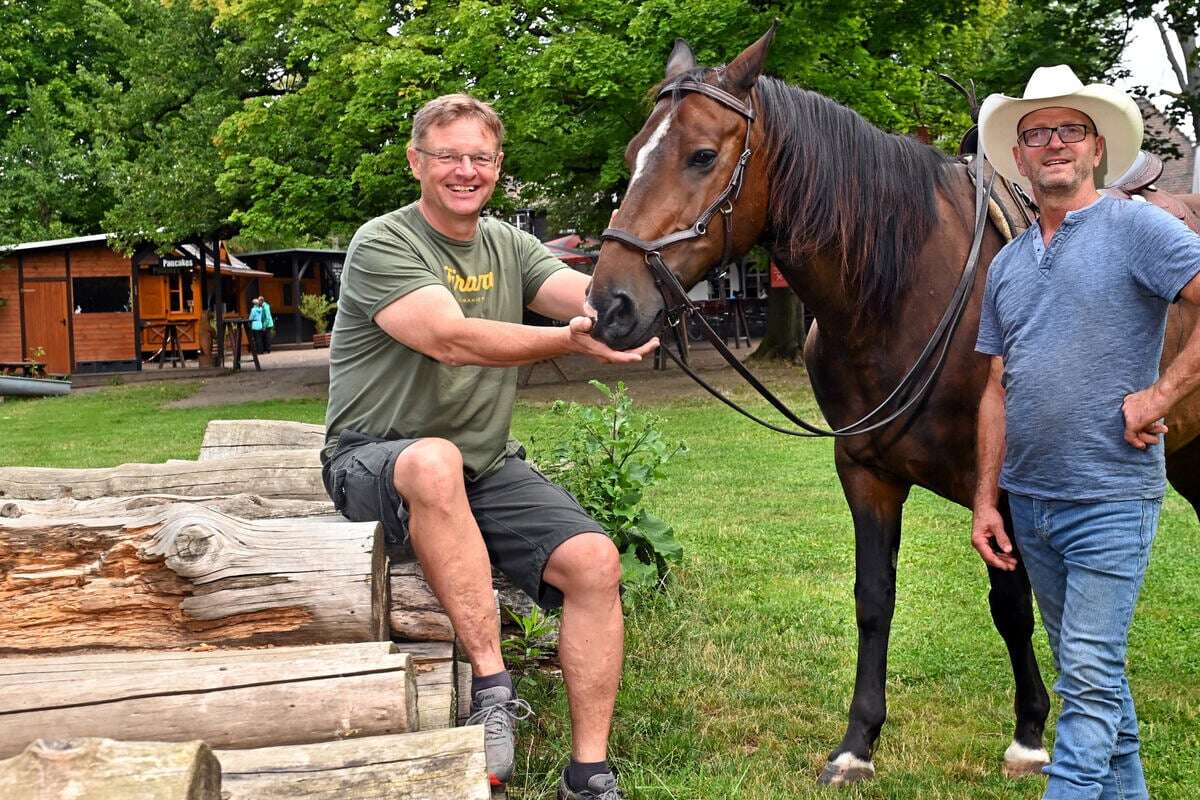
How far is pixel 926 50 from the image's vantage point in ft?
61.3

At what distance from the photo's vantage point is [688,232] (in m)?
3.45

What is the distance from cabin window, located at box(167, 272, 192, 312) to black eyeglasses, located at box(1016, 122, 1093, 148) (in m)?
31.8

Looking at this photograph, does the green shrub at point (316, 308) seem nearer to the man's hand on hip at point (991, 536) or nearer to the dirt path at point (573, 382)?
the dirt path at point (573, 382)

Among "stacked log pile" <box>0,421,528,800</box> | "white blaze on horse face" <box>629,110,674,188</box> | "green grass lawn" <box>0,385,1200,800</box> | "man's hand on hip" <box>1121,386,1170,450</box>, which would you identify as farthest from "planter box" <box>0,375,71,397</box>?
"man's hand on hip" <box>1121,386,1170,450</box>

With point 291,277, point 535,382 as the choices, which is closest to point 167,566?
point 535,382

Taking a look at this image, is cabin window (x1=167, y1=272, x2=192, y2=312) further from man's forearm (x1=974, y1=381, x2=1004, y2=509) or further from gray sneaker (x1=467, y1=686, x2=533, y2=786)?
man's forearm (x1=974, y1=381, x2=1004, y2=509)

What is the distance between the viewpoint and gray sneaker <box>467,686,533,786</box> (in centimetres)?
333

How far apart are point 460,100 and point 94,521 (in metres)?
1.73

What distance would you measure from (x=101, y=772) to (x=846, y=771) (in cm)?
257

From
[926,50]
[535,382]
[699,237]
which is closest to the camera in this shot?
[699,237]

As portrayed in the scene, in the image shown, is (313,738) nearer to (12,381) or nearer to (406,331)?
(406,331)

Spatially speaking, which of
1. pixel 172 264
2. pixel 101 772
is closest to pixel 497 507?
pixel 101 772

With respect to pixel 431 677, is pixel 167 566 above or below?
above

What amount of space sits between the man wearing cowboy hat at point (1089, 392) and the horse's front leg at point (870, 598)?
3.34 feet
